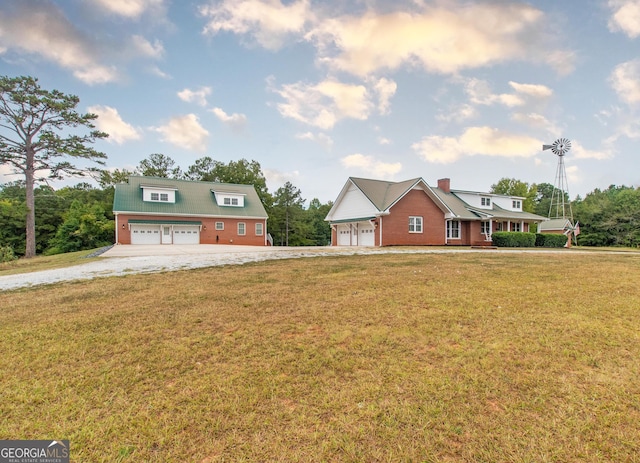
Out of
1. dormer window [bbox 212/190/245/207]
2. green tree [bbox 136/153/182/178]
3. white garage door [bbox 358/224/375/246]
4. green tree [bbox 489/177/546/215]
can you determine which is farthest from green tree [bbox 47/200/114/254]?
green tree [bbox 489/177/546/215]

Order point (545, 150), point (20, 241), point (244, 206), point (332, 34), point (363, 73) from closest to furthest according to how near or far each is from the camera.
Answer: point (332, 34) < point (363, 73) < point (244, 206) < point (20, 241) < point (545, 150)

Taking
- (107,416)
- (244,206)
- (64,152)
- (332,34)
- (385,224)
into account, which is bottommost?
(107,416)

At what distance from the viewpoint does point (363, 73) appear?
18188 millimetres

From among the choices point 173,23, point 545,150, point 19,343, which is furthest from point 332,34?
point 545,150

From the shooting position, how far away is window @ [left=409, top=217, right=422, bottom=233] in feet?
83.3

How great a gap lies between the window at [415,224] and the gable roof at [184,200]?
15.2 m

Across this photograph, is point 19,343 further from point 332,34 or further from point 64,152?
point 64,152

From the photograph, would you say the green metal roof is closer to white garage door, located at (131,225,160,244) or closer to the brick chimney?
white garage door, located at (131,225,160,244)

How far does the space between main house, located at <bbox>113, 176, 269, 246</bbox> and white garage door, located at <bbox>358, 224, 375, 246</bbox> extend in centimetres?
1126

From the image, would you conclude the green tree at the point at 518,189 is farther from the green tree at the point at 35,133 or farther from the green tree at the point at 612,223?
the green tree at the point at 35,133

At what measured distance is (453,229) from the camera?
28.1 metres

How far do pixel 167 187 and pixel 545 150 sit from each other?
153 feet

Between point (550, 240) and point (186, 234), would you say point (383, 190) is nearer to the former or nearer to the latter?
point (550, 240)

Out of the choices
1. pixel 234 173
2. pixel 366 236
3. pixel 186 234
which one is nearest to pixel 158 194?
pixel 186 234
